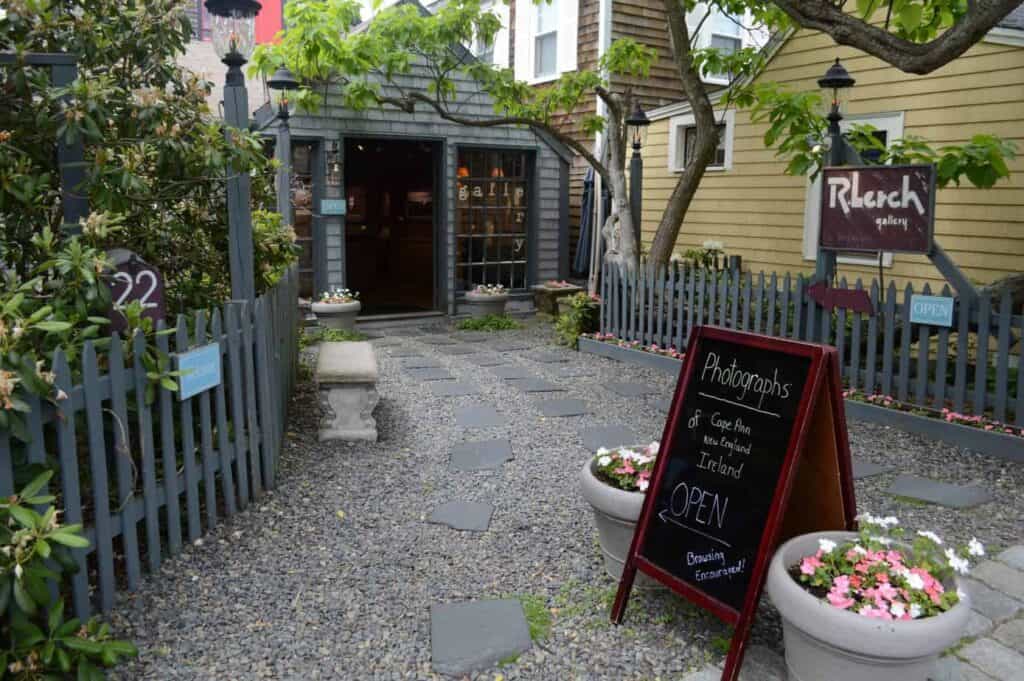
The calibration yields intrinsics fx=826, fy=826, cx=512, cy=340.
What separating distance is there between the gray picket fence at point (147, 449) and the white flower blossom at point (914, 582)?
9.41 ft

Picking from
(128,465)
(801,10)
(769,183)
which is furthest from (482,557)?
(769,183)

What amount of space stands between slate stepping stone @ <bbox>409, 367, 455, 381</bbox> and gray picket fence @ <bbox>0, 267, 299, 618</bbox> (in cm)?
289

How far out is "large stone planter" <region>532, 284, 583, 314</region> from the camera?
499 inches

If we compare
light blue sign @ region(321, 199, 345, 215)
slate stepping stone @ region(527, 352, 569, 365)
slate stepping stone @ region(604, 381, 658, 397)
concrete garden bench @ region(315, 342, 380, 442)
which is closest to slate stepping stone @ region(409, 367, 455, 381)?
slate stepping stone @ region(527, 352, 569, 365)

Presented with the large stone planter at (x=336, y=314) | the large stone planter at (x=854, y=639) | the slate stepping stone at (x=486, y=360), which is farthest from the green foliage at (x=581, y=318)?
the large stone planter at (x=854, y=639)

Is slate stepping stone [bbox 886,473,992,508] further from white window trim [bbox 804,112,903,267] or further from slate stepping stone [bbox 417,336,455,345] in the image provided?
slate stepping stone [bbox 417,336,455,345]

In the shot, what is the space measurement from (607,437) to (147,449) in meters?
3.37

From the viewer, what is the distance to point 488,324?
1172 cm

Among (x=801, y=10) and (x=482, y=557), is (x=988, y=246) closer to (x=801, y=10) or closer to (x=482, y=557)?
(x=801, y=10)

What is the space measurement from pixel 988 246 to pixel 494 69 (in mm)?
5921

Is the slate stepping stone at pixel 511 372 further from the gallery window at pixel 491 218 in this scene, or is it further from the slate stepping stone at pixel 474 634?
the slate stepping stone at pixel 474 634

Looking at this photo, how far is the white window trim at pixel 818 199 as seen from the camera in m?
9.38

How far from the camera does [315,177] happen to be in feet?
37.0

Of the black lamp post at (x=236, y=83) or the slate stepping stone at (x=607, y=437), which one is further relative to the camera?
the slate stepping stone at (x=607, y=437)
